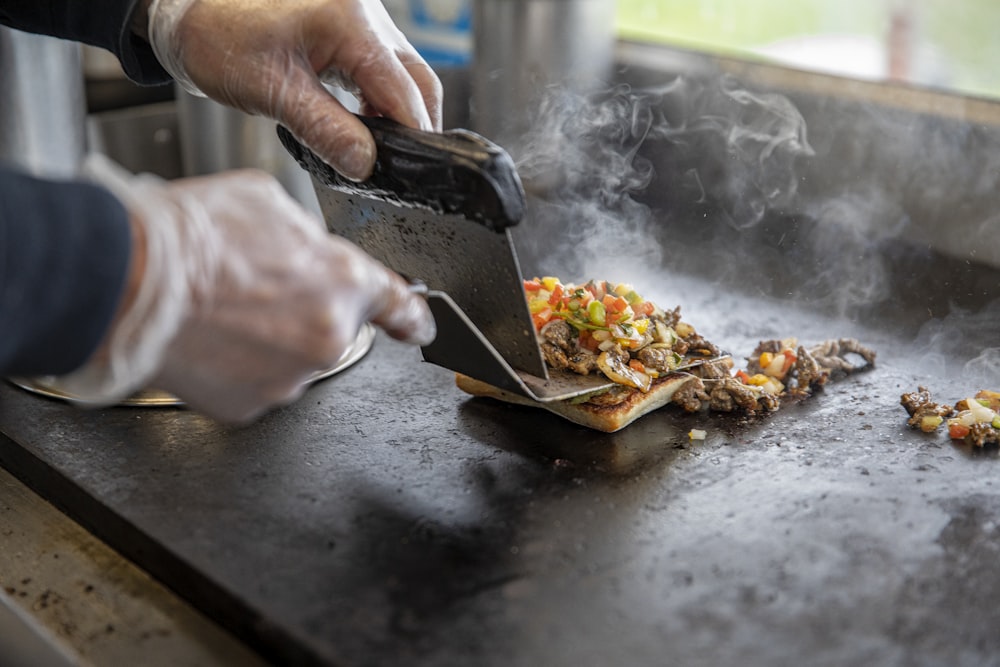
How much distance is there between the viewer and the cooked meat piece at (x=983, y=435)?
206 centimetres

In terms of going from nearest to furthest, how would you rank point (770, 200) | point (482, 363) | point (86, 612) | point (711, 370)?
point (86, 612)
point (482, 363)
point (711, 370)
point (770, 200)

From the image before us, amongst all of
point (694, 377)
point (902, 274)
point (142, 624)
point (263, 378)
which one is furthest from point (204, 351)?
point (902, 274)

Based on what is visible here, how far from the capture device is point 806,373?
2312 mm

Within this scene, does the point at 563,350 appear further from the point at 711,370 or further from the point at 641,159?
the point at 641,159

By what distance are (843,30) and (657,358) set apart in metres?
6.26

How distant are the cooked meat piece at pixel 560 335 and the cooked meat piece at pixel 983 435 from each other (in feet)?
2.89

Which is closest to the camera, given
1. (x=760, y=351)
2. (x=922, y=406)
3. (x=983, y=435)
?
(x=983, y=435)

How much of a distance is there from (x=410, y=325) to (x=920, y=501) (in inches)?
41.4

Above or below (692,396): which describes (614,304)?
above

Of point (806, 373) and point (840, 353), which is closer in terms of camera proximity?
point (806, 373)

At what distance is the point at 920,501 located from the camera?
1.87 meters

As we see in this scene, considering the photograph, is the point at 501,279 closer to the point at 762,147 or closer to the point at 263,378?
the point at 263,378

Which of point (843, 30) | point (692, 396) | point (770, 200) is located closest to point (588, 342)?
point (692, 396)

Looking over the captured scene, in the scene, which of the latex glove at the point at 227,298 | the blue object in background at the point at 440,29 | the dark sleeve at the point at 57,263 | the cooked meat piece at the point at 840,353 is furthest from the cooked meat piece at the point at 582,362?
the blue object in background at the point at 440,29
